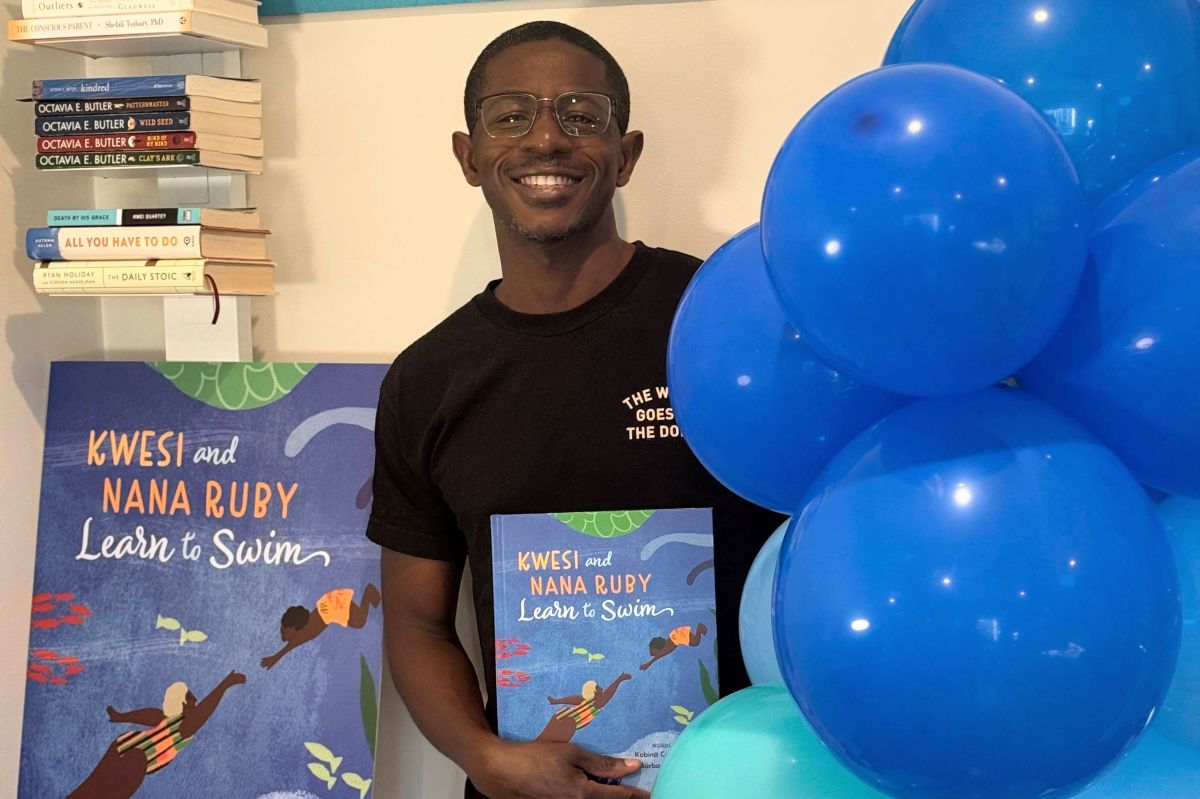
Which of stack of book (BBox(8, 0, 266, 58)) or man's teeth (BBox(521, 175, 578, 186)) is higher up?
stack of book (BBox(8, 0, 266, 58))

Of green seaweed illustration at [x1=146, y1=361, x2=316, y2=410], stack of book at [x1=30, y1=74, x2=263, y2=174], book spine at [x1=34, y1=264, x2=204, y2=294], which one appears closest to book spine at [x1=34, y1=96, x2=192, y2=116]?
stack of book at [x1=30, y1=74, x2=263, y2=174]

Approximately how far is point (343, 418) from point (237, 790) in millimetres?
583

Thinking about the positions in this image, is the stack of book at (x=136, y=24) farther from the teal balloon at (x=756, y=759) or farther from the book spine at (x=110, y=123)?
the teal balloon at (x=756, y=759)

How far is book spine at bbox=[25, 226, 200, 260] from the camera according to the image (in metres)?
1.78

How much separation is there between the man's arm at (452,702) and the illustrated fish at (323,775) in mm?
179

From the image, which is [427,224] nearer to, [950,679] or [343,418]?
[343,418]

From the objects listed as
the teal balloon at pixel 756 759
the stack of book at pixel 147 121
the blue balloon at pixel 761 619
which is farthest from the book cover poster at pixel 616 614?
the stack of book at pixel 147 121

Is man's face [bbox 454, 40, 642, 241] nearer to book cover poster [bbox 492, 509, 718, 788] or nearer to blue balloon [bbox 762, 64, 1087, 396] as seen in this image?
book cover poster [bbox 492, 509, 718, 788]

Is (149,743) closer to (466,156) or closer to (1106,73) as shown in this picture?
(466,156)

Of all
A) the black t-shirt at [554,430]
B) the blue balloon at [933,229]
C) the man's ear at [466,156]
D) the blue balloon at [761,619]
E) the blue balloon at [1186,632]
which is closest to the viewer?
the blue balloon at [933,229]

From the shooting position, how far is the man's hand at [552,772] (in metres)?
1.49

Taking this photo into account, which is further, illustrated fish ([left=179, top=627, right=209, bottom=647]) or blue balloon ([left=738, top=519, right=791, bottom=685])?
illustrated fish ([left=179, top=627, right=209, bottom=647])

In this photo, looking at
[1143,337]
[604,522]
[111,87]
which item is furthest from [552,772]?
[111,87]

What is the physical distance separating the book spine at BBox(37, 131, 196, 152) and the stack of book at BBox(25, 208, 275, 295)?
10cm
